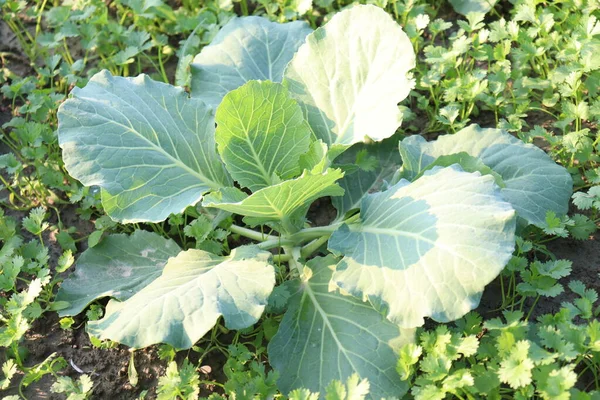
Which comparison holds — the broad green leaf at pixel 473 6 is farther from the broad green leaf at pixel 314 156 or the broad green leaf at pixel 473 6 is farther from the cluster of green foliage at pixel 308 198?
the broad green leaf at pixel 314 156

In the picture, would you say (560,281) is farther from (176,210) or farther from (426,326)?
(176,210)

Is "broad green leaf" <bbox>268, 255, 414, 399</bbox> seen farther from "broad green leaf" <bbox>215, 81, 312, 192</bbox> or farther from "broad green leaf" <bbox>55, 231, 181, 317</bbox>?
"broad green leaf" <bbox>55, 231, 181, 317</bbox>

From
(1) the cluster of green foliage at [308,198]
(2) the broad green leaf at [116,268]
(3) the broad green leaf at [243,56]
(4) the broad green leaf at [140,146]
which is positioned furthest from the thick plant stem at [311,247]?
(3) the broad green leaf at [243,56]

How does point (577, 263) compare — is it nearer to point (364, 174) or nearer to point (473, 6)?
point (364, 174)

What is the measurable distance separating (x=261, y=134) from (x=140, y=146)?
495 millimetres

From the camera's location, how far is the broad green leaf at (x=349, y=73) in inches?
109

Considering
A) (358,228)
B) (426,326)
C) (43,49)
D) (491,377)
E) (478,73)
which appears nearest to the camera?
(491,377)

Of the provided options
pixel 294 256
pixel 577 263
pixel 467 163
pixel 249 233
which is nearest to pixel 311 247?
pixel 294 256

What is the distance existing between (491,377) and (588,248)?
972mm

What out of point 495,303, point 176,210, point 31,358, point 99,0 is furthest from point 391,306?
point 99,0

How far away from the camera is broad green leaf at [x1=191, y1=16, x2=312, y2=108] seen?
3.11m

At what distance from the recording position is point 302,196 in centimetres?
248

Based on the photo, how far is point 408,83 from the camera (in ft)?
8.89

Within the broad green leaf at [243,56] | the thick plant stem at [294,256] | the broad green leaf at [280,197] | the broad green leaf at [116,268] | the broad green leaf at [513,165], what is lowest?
the broad green leaf at [116,268]
